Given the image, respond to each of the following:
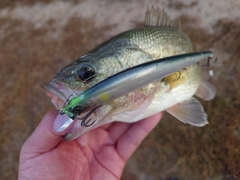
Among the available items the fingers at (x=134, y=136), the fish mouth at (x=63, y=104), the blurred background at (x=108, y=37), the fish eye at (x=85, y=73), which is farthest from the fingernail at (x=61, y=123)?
the blurred background at (x=108, y=37)

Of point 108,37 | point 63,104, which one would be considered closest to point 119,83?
point 63,104

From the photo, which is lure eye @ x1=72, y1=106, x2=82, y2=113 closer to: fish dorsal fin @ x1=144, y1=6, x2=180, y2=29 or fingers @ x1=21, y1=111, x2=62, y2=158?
fingers @ x1=21, y1=111, x2=62, y2=158

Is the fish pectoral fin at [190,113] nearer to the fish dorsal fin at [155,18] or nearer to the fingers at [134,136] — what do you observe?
the fingers at [134,136]

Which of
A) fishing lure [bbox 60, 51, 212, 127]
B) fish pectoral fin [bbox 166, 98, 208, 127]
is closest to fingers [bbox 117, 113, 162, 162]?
fish pectoral fin [bbox 166, 98, 208, 127]

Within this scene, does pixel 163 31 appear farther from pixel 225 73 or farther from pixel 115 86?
pixel 225 73

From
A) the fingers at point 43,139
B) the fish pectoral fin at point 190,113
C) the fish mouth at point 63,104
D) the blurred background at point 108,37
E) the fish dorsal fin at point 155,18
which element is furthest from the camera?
the blurred background at point 108,37

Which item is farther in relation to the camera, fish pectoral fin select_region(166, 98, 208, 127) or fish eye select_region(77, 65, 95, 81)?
fish pectoral fin select_region(166, 98, 208, 127)
